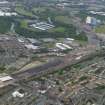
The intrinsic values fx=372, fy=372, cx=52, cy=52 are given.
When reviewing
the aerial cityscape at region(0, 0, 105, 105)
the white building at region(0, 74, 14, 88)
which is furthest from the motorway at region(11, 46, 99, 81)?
the white building at region(0, 74, 14, 88)

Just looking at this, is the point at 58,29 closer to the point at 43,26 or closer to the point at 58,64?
the point at 43,26

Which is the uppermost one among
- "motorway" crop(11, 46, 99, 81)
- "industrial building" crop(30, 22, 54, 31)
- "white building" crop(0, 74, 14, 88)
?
"industrial building" crop(30, 22, 54, 31)

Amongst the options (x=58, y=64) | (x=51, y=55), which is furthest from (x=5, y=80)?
(x=51, y=55)

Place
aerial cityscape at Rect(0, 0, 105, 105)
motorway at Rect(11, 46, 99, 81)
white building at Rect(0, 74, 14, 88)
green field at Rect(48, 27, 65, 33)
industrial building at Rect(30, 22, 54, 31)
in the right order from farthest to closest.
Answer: industrial building at Rect(30, 22, 54, 31)
green field at Rect(48, 27, 65, 33)
motorway at Rect(11, 46, 99, 81)
white building at Rect(0, 74, 14, 88)
aerial cityscape at Rect(0, 0, 105, 105)

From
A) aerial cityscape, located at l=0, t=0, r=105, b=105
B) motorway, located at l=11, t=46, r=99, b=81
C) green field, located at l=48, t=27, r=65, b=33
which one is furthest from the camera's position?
green field, located at l=48, t=27, r=65, b=33

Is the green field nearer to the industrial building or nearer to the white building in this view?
the industrial building

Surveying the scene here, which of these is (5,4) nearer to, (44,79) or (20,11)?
(20,11)

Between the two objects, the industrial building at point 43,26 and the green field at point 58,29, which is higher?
the industrial building at point 43,26

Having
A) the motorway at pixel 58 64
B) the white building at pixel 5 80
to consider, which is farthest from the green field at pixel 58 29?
the white building at pixel 5 80

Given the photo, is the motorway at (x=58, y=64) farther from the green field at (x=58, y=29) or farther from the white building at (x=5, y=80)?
the green field at (x=58, y=29)

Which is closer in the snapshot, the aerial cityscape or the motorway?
the aerial cityscape
